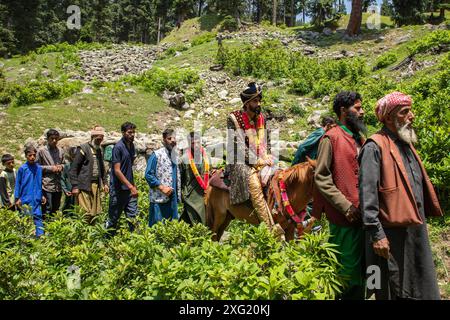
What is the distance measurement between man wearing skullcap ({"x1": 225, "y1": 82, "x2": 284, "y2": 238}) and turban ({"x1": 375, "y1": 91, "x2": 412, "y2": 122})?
187 cm

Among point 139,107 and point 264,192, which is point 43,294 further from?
point 139,107

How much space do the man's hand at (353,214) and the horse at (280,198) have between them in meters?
1.40

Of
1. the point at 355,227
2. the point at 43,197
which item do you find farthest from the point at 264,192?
the point at 43,197

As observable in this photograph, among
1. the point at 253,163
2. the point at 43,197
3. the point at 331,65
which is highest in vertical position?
the point at 331,65

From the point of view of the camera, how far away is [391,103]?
3.06 m

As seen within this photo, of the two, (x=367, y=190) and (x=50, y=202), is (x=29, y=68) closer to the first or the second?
(x=50, y=202)

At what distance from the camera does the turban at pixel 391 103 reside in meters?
3.03

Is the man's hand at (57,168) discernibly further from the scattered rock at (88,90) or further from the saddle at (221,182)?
the scattered rock at (88,90)

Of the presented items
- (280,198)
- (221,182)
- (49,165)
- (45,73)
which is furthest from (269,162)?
(45,73)

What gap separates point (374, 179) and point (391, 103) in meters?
0.62

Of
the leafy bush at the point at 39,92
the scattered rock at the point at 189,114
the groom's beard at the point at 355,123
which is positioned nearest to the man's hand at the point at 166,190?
the groom's beard at the point at 355,123

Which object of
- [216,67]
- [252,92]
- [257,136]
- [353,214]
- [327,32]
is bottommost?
[353,214]

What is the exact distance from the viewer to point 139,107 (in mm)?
14883

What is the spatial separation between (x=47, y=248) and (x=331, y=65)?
15.5 metres
